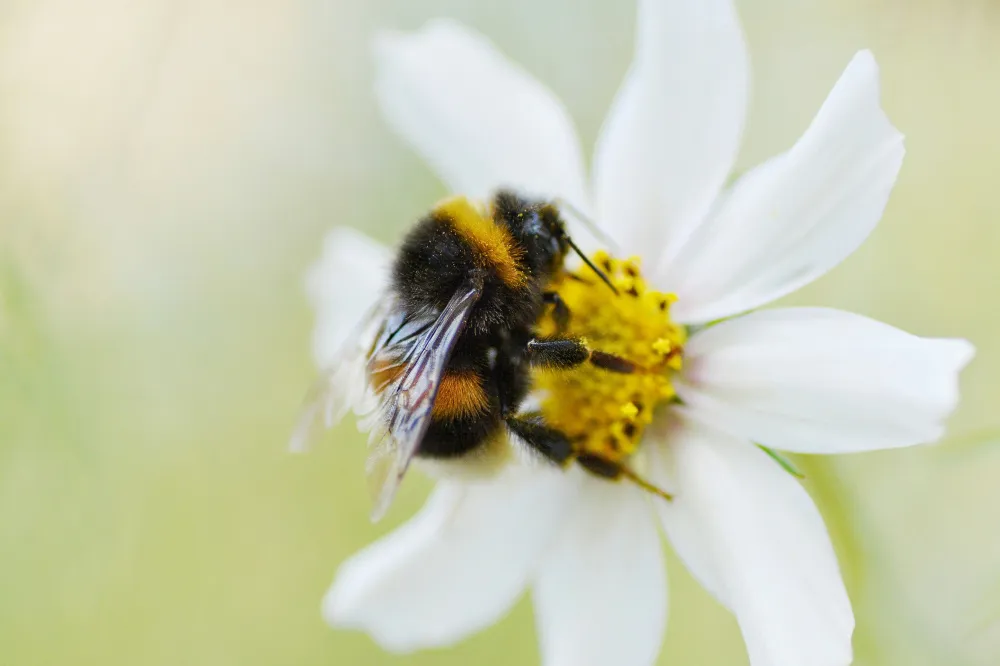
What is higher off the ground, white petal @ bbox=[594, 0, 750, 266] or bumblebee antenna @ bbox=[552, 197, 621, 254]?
white petal @ bbox=[594, 0, 750, 266]

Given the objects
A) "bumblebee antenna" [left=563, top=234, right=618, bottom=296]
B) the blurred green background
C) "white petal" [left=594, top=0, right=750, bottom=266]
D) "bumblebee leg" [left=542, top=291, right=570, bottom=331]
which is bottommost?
the blurred green background

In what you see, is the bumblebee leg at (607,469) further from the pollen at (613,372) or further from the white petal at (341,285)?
the white petal at (341,285)

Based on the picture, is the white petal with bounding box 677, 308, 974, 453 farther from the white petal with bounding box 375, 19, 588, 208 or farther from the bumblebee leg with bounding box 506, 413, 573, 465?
the white petal with bounding box 375, 19, 588, 208

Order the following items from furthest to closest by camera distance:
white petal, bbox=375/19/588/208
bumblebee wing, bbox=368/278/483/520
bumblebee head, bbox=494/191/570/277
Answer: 1. white petal, bbox=375/19/588/208
2. bumblebee head, bbox=494/191/570/277
3. bumblebee wing, bbox=368/278/483/520

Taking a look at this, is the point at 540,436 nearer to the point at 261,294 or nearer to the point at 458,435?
the point at 458,435

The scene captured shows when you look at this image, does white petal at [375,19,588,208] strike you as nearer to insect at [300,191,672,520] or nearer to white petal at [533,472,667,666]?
insect at [300,191,672,520]

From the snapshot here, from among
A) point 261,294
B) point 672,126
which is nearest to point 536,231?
point 672,126

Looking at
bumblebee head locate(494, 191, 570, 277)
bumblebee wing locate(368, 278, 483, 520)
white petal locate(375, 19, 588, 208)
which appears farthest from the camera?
white petal locate(375, 19, 588, 208)

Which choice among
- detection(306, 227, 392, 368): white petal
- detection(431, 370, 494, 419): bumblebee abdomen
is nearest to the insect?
detection(431, 370, 494, 419): bumblebee abdomen

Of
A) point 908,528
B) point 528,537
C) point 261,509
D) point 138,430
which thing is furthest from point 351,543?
point 908,528

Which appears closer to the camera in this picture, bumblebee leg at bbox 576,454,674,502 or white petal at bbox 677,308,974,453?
white petal at bbox 677,308,974,453
